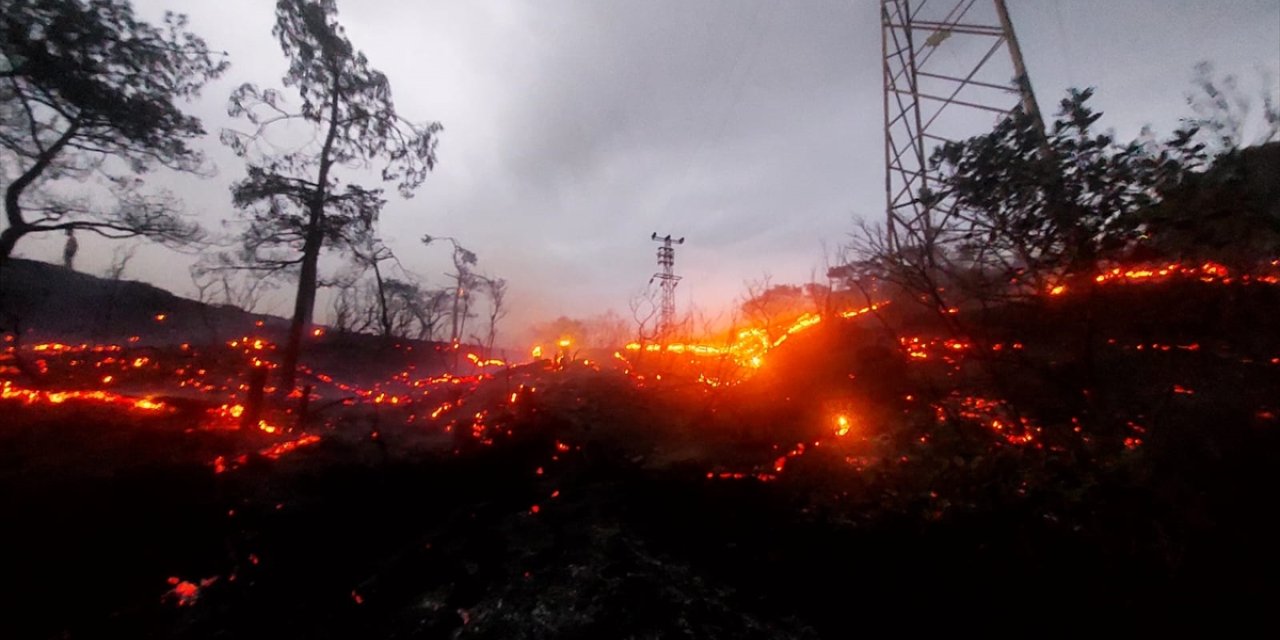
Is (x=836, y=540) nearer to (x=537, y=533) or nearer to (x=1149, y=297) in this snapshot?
(x=537, y=533)

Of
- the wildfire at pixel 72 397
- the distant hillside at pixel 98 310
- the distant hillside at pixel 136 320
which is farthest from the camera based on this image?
the distant hillside at pixel 136 320

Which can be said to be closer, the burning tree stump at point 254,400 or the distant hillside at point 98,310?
the burning tree stump at point 254,400

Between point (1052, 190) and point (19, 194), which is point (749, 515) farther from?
point (19, 194)

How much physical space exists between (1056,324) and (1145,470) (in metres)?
6.47

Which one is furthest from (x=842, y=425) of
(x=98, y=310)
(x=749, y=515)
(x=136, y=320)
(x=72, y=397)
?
(x=98, y=310)

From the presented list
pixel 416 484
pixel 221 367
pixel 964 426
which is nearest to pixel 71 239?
pixel 221 367

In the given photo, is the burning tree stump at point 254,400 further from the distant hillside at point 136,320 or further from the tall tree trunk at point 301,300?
the distant hillside at point 136,320

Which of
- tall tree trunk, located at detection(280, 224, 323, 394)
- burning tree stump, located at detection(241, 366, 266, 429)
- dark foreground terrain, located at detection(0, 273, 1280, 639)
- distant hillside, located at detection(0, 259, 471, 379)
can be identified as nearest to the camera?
dark foreground terrain, located at detection(0, 273, 1280, 639)

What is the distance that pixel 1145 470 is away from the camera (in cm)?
660

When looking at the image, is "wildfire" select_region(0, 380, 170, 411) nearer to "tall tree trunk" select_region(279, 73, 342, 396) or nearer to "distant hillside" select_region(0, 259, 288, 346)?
"tall tree trunk" select_region(279, 73, 342, 396)

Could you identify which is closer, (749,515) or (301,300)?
(749,515)

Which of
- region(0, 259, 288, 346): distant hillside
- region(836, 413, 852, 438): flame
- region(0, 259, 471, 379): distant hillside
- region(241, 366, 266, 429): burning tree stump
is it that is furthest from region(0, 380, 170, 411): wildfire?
region(836, 413, 852, 438): flame

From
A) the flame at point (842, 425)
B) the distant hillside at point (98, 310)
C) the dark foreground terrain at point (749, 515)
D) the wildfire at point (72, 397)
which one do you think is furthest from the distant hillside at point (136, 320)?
the flame at point (842, 425)

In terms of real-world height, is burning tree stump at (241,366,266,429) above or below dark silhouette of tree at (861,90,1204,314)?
below
